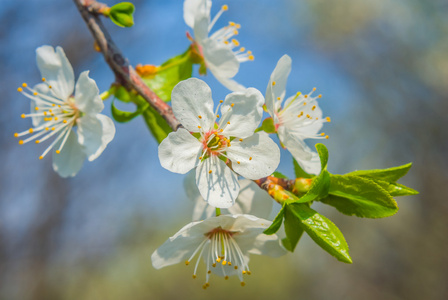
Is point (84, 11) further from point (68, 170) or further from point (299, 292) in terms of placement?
point (299, 292)

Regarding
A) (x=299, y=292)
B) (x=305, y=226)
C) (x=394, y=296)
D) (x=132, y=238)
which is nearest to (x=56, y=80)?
(x=305, y=226)

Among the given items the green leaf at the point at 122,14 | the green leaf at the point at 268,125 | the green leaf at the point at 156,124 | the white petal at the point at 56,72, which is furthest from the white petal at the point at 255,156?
the white petal at the point at 56,72

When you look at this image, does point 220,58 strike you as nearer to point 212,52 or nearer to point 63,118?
point 212,52

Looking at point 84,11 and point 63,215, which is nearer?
Result: point 84,11

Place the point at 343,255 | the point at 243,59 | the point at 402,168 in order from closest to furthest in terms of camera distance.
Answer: the point at 343,255 → the point at 402,168 → the point at 243,59

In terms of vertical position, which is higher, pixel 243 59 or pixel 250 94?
pixel 243 59

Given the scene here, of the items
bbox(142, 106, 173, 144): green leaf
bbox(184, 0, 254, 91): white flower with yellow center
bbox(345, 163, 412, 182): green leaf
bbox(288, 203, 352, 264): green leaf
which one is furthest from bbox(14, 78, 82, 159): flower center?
bbox(345, 163, 412, 182): green leaf

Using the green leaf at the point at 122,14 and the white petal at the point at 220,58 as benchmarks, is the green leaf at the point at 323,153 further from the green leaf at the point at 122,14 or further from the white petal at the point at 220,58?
the green leaf at the point at 122,14
